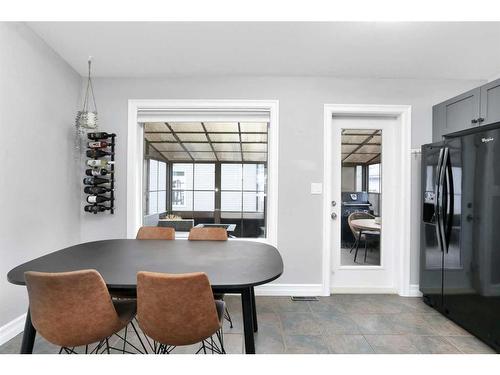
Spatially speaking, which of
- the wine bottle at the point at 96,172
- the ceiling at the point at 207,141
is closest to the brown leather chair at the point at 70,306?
A: the wine bottle at the point at 96,172

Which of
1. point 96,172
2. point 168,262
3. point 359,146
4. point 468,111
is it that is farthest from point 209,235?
point 468,111

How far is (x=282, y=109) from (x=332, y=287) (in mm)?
2064

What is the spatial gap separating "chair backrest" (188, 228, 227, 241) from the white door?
4.56 feet

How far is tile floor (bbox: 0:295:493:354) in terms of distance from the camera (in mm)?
2002

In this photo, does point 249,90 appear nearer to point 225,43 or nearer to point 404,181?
point 225,43

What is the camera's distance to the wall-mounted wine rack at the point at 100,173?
2.86 m

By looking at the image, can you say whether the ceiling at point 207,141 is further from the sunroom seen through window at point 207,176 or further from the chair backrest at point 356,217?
the chair backrest at point 356,217

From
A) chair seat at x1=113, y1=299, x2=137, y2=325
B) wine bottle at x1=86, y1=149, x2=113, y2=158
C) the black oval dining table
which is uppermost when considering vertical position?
wine bottle at x1=86, y1=149, x2=113, y2=158

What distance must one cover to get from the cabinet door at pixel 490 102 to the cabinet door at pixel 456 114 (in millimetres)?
55

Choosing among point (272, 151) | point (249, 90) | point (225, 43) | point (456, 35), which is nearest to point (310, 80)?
point (249, 90)

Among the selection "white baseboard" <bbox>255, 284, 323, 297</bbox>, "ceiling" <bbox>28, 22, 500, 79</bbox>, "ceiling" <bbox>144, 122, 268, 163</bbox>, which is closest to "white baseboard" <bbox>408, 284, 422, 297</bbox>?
"white baseboard" <bbox>255, 284, 323, 297</bbox>

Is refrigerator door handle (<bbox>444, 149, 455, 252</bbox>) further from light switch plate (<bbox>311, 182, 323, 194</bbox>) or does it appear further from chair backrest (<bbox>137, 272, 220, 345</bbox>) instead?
chair backrest (<bbox>137, 272, 220, 345</bbox>)
